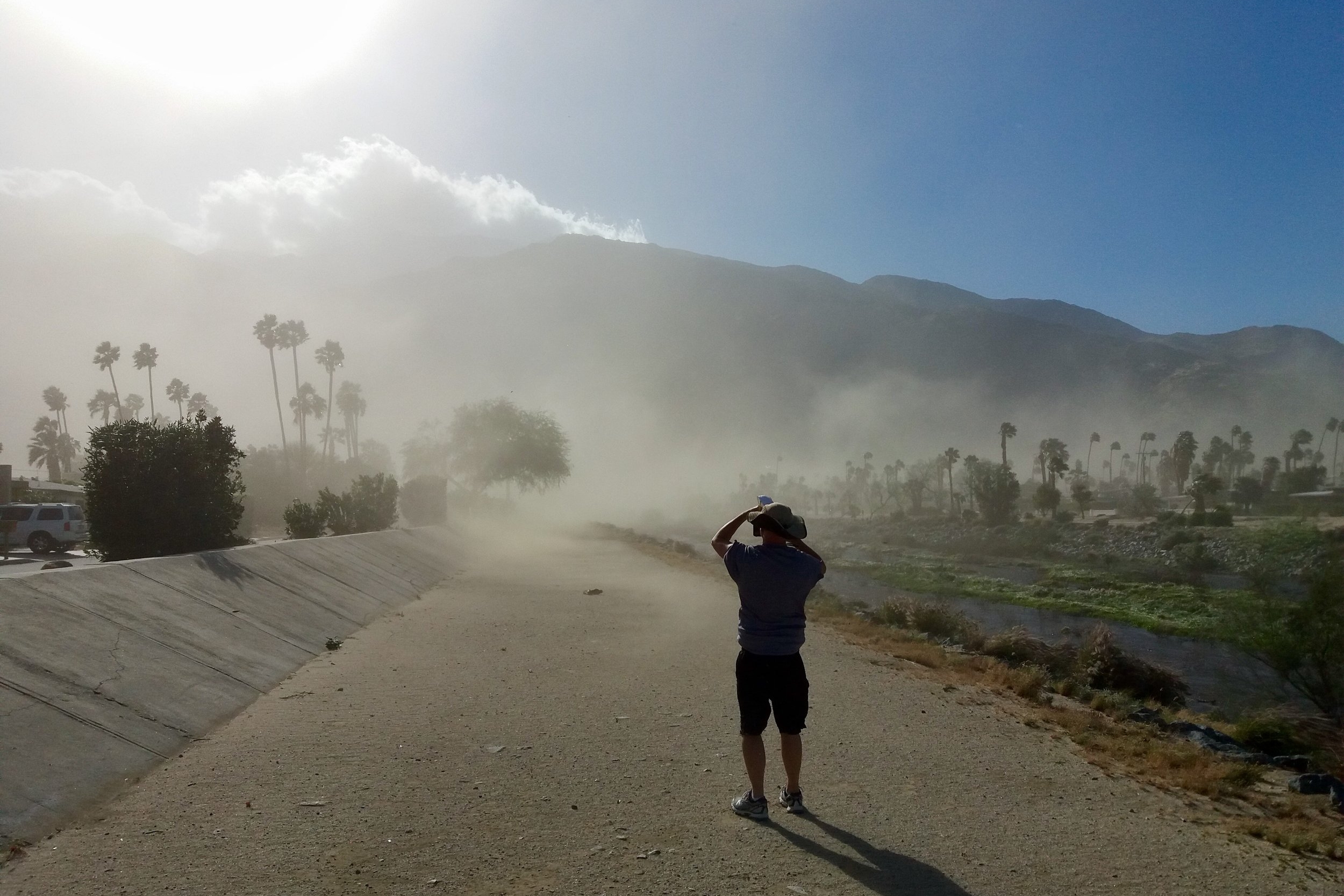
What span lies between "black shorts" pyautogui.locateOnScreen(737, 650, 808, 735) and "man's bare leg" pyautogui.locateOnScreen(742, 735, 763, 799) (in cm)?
7

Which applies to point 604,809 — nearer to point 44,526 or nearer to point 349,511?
point 349,511

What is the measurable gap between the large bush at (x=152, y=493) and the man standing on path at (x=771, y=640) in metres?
15.8

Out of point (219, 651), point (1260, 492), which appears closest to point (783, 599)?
point (219, 651)

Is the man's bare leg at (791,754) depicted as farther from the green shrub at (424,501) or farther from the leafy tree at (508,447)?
the leafy tree at (508,447)

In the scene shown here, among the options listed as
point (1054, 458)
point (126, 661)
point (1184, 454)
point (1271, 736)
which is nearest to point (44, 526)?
point (126, 661)

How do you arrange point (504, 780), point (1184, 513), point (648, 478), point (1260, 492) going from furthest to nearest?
1. point (648, 478)
2. point (1260, 492)
3. point (1184, 513)
4. point (504, 780)

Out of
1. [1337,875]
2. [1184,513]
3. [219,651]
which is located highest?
[219,651]

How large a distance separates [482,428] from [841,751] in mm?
67019

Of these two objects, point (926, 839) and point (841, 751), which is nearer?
point (926, 839)

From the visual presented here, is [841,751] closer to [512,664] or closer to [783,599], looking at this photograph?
[783,599]

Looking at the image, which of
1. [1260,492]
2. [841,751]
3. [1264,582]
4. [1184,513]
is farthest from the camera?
[1260,492]

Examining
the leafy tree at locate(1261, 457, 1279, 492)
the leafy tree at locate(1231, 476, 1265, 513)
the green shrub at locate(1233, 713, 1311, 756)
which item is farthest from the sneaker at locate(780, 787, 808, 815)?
the leafy tree at locate(1261, 457, 1279, 492)

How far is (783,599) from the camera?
5.68 meters

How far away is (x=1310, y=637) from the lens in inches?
651
